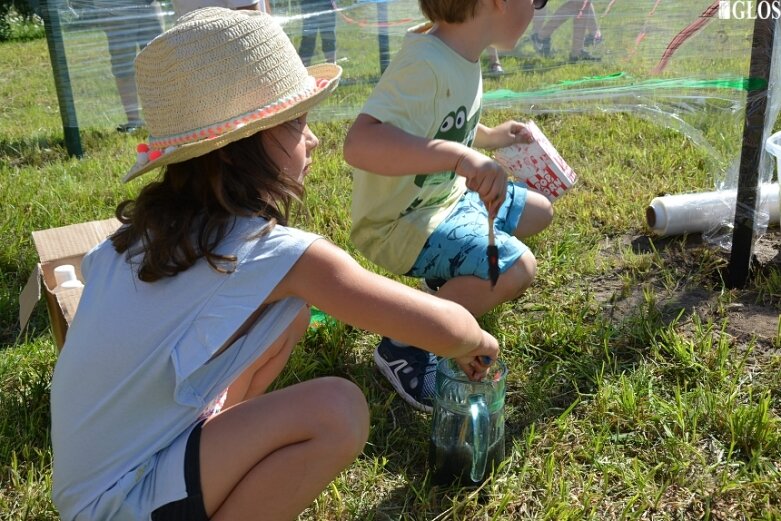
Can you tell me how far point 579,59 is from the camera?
12.5 feet

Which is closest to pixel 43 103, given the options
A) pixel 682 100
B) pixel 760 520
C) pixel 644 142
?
pixel 644 142

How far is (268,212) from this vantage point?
4.93 ft

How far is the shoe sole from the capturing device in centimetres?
210

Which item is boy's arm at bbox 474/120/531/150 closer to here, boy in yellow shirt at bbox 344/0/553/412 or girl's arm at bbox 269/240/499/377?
boy in yellow shirt at bbox 344/0/553/412

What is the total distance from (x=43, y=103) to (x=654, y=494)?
232 inches

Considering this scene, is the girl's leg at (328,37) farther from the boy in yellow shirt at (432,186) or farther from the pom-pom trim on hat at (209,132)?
the pom-pom trim on hat at (209,132)

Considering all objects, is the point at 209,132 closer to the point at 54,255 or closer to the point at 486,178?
the point at 486,178

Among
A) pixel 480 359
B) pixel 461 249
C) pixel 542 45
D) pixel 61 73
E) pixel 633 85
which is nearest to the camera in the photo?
pixel 480 359

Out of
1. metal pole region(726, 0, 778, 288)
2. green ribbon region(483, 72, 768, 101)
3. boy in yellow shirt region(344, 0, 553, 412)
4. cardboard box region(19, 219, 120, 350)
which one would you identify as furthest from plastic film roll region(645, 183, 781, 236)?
cardboard box region(19, 219, 120, 350)

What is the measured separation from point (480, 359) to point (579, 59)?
2.52m

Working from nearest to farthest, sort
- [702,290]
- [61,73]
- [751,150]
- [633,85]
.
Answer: [751,150] → [702,290] → [633,85] → [61,73]

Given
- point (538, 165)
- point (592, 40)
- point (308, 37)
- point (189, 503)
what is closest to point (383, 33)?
point (308, 37)

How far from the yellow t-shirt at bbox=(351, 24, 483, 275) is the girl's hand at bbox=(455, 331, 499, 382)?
23.5 inches

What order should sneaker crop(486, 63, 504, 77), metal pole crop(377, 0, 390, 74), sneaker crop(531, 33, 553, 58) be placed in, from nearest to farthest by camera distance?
1. sneaker crop(531, 33, 553, 58)
2. sneaker crop(486, 63, 504, 77)
3. metal pole crop(377, 0, 390, 74)
